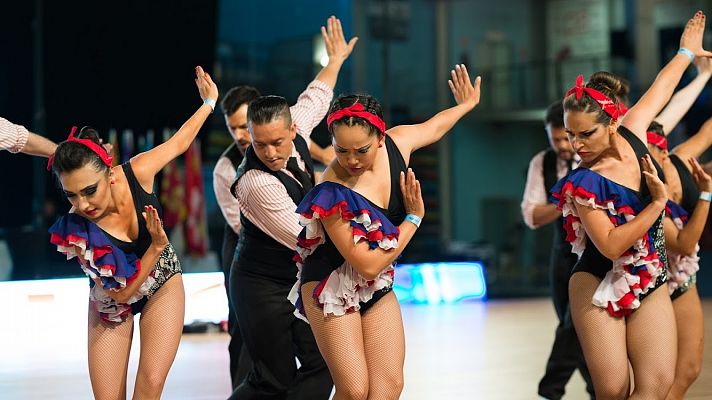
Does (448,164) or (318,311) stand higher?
(448,164)

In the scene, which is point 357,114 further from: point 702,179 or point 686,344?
point 686,344

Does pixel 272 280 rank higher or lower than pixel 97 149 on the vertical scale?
lower

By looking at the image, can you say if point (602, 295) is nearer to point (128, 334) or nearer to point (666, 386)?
point (666, 386)

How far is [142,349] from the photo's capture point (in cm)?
399

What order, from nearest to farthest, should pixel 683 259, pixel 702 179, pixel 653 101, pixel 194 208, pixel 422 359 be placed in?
1. pixel 653 101
2. pixel 702 179
3. pixel 683 259
4. pixel 422 359
5. pixel 194 208

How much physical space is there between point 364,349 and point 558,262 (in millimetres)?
2079

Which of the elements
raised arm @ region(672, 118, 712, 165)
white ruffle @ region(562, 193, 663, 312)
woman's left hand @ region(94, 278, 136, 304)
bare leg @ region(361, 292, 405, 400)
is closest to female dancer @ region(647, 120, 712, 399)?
raised arm @ region(672, 118, 712, 165)

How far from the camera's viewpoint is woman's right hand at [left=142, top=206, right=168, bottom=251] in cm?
386

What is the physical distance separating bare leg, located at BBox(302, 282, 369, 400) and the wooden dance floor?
6.50ft

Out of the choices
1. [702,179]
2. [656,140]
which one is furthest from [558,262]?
[702,179]

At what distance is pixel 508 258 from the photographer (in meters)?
18.0

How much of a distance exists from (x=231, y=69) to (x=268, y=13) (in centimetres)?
121

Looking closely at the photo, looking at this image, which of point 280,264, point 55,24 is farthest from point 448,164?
point 280,264

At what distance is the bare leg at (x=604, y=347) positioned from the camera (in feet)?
12.3
